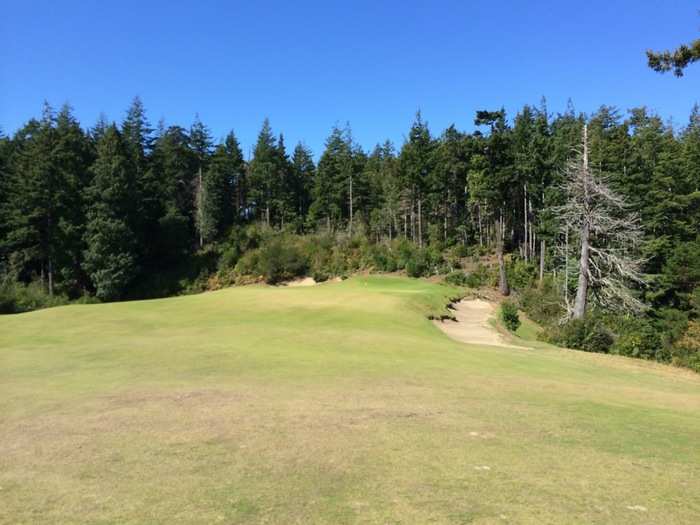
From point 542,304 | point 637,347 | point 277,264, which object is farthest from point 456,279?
point 637,347

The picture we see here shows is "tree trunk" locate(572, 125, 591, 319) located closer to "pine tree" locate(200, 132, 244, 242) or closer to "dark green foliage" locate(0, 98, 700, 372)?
"dark green foliage" locate(0, 98, 700, 372)

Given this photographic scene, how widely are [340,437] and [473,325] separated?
21.2m

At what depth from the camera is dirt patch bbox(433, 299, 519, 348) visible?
22.0 m

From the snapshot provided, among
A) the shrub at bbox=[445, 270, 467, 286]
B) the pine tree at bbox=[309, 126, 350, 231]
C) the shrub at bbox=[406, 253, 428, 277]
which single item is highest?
the pine tree at bbox=[309, 126, 350, 231]

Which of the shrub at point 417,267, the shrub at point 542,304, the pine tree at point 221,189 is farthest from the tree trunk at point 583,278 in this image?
the pine tree at point 221,189

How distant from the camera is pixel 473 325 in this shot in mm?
26812

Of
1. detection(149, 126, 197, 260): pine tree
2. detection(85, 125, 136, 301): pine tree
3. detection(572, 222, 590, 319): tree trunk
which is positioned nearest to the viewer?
detection(572, 222, 590, 319): tree trunk

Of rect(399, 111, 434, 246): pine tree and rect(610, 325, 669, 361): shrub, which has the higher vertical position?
rect(399, 111, 434, 246): pine tree

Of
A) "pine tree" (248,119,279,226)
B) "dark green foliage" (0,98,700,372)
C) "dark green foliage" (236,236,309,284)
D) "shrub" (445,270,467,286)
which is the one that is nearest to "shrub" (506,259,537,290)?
"dark green foliage" (0,98,700,372)

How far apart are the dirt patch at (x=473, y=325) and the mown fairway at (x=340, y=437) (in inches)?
248

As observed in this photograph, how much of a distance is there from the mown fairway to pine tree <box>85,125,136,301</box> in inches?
1537

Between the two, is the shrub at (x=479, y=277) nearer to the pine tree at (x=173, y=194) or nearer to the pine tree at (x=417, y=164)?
the pine tree at (x=417, y=164)

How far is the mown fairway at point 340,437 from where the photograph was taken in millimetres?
4605

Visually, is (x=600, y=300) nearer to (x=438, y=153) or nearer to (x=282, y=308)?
(x=282, y=308)
